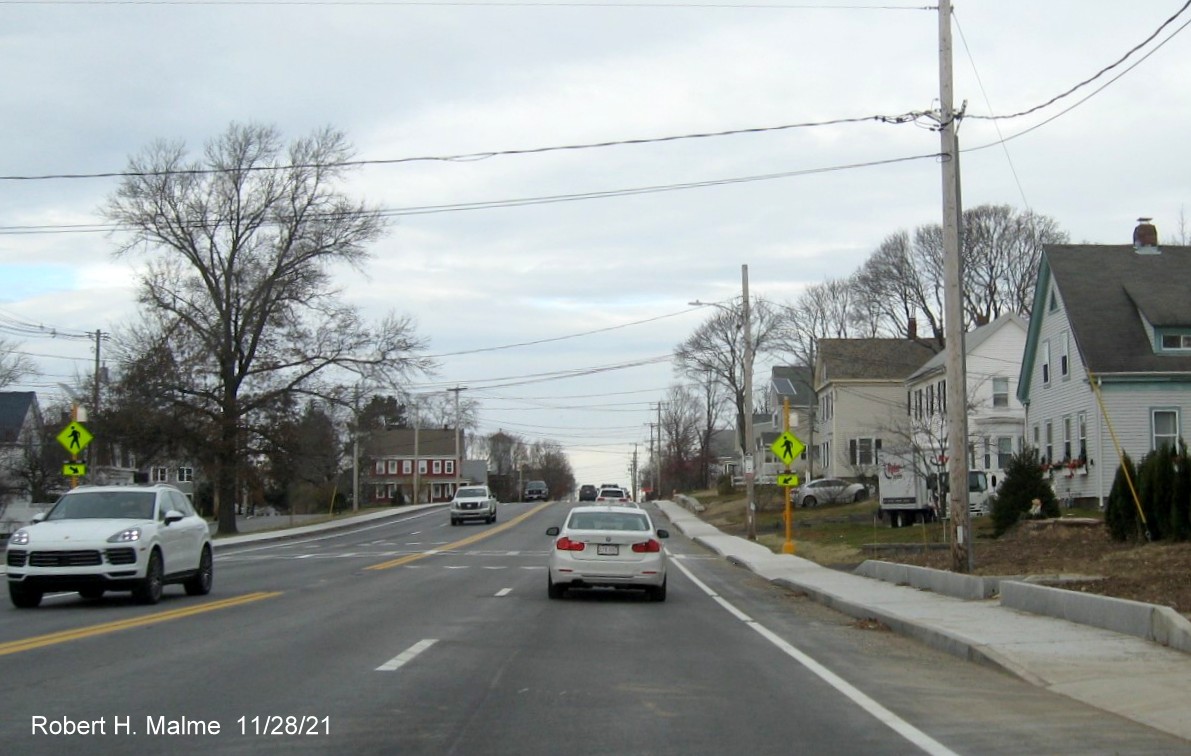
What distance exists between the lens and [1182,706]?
30.8 ft

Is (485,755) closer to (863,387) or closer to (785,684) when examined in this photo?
(785,684)

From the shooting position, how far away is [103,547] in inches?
647

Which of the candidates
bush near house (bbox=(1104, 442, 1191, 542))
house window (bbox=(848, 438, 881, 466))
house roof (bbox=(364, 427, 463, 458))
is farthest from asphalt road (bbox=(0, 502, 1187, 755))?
house roof (bbox=(364, 427, 463, 458))

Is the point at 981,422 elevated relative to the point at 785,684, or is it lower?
elevated

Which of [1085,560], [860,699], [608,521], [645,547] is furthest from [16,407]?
[860,699]

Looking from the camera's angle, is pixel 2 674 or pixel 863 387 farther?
pixel 863 387

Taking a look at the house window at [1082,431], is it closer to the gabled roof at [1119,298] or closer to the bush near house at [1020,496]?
the gabled roof at [1119,298]

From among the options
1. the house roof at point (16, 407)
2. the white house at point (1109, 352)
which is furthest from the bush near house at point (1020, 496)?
the house roof at point (16, 407)

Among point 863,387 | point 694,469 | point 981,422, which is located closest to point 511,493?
point 694,469

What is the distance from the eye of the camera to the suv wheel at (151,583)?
1689cm

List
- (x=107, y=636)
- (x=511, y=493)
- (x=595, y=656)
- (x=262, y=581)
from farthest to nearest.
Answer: (x=511, y=493) < (x=262, y=581) < (x=107, y=636) < (x=595, y=656)

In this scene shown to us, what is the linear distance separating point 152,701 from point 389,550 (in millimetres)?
28697

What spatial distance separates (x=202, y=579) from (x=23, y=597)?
123 inches

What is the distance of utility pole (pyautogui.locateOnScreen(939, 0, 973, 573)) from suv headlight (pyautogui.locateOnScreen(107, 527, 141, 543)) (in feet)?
41.0
